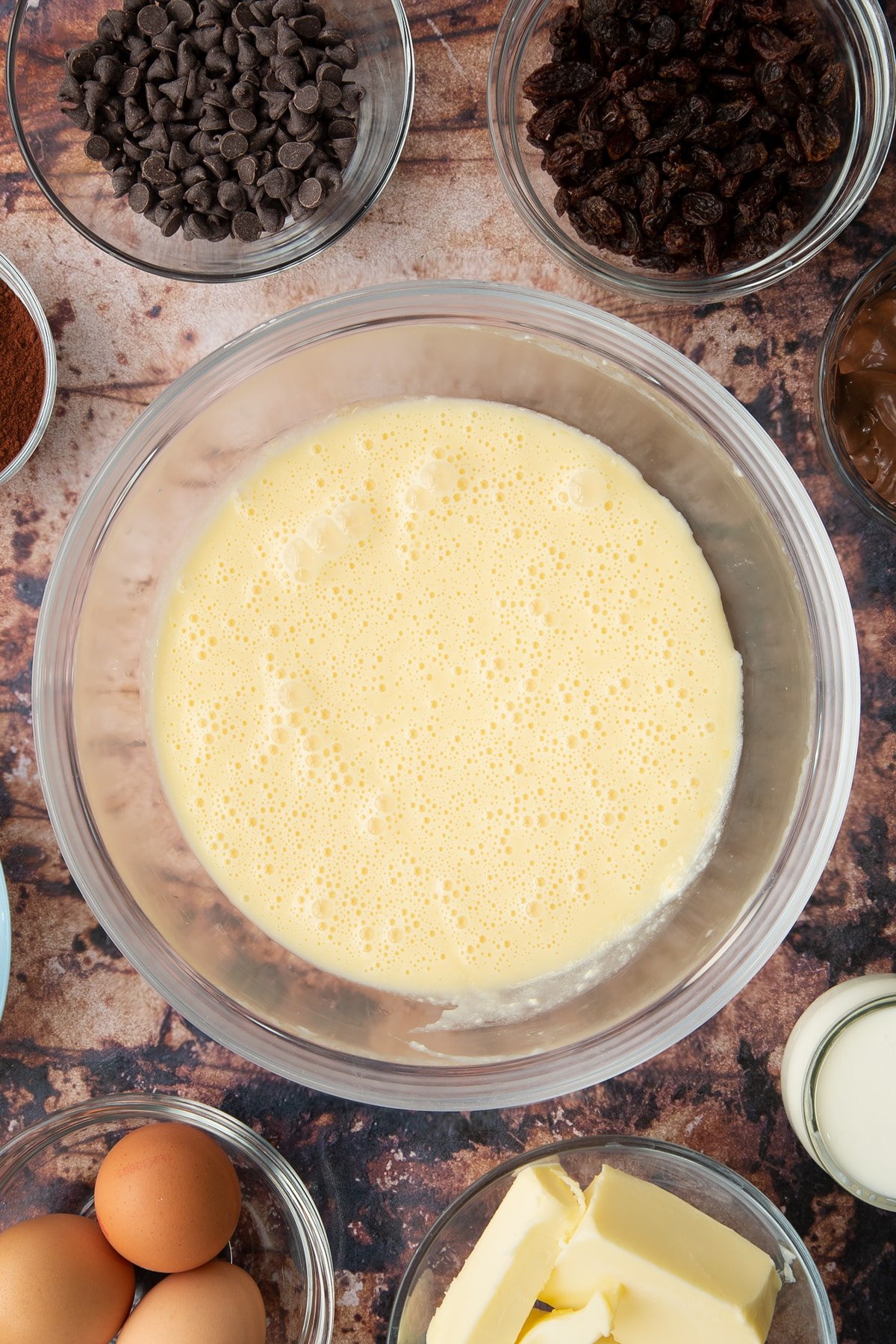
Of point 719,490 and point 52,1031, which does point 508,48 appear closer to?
point 719,490

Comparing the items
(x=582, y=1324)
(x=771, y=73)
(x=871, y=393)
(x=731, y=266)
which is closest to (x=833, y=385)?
(x=871, y=393)

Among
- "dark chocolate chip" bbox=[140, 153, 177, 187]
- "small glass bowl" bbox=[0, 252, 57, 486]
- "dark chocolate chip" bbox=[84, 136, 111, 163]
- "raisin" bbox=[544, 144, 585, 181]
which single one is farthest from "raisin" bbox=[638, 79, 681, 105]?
"small glass bowl" bbox=[0, 252, 57, 486]

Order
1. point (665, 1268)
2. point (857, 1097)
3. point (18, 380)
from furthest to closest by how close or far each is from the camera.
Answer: point (18, 380)
point (857, 1097)
point (665, 1268)

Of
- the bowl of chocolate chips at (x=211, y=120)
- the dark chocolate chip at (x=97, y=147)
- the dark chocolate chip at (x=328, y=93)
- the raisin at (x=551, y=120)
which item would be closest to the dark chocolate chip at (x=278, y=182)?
the bowl of chocolate chips at (x=211, y=120)

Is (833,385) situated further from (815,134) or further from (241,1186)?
(241,1186)

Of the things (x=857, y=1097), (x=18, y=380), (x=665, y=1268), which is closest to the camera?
(x=665, y=1268)

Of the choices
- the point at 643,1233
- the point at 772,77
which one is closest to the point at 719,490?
the point at 772,77
